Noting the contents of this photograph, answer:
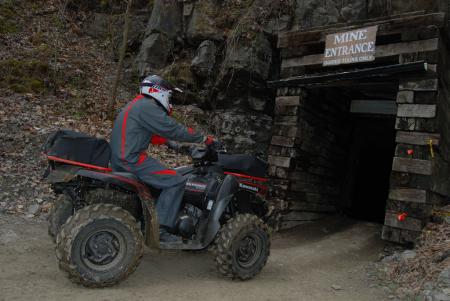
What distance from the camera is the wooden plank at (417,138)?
6281mm

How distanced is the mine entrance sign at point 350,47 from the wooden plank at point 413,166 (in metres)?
1.86

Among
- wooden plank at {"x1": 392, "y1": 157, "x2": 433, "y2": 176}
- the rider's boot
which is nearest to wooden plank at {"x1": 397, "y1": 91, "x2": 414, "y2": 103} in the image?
wooden plank at {"x1": 392, "y1": 157, "x2": 433, "y2": 176}

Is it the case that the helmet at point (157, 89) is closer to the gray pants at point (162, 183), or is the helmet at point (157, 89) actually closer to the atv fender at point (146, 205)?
the gray pants at point (162, 183)

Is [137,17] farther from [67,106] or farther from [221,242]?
[221,242]

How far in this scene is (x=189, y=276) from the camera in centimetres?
475

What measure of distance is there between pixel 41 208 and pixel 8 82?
16.2ft

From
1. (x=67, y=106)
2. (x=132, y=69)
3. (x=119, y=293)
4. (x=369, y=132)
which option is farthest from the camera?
(x=132, y=69)

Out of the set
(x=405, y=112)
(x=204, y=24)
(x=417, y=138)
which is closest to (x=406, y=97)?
(x=405, y=112)

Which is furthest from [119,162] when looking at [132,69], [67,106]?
[132,69]

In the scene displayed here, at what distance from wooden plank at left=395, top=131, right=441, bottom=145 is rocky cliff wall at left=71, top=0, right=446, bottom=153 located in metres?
3.64

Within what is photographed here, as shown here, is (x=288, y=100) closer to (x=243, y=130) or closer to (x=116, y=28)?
(x=243, y=130)

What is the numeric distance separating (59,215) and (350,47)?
18.2 ft

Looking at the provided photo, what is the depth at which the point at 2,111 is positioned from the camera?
8.71 metres

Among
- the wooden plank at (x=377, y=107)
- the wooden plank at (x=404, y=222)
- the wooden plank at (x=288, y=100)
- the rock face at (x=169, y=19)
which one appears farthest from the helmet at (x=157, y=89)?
the rock face at (x=169, y=19)
